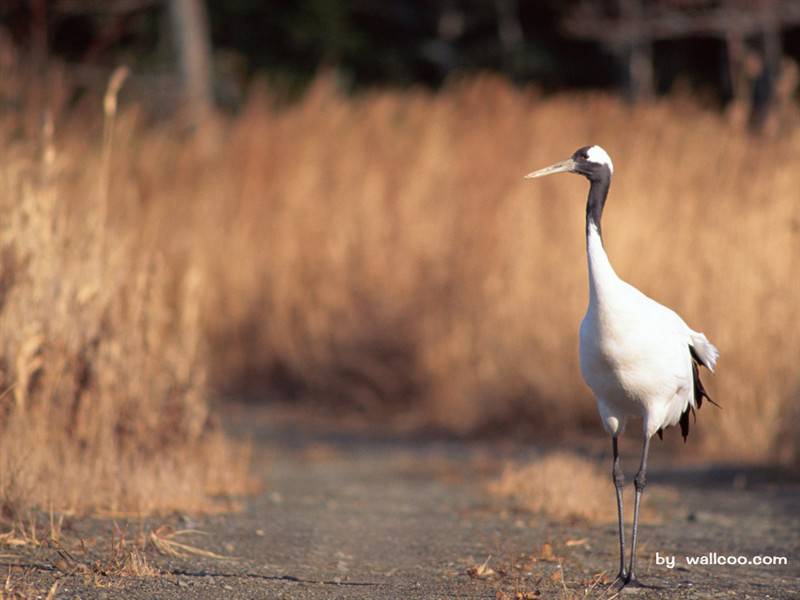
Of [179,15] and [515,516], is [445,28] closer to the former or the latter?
[179,15]

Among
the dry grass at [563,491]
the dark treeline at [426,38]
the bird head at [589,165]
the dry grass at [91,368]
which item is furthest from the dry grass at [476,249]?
the dark treeline at [426,38]

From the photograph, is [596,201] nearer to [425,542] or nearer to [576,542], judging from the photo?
[576,542]

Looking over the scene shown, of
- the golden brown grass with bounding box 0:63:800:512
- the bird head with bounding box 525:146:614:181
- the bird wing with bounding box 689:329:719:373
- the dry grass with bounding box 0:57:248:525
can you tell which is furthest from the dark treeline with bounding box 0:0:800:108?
the bird head with bounding box 525:146:614:181

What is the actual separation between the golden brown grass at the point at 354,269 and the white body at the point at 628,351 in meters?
2.20

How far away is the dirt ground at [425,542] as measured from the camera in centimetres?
496

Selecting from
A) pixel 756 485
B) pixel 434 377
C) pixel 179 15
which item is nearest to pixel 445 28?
pixel 179 15

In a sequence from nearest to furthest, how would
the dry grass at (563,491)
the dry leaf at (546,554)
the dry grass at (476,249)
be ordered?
1. the dry leaf at (546,554)
2. the dry grass at (563,491)
3. the dry grass at (476,249)

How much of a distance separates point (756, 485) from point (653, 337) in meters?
2.84

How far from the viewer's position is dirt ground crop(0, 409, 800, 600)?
496cm

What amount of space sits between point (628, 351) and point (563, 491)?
1867 millimetres

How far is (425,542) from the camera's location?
19.7ft

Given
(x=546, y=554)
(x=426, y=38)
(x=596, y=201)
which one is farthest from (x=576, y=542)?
(x=426, y=38)

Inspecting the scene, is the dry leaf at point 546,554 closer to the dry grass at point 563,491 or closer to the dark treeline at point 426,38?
the dry grass at point 563,491

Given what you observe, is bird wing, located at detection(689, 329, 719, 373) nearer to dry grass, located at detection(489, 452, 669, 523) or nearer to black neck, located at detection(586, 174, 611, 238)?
black neck, located at detection(586, 174, 611, 238)
